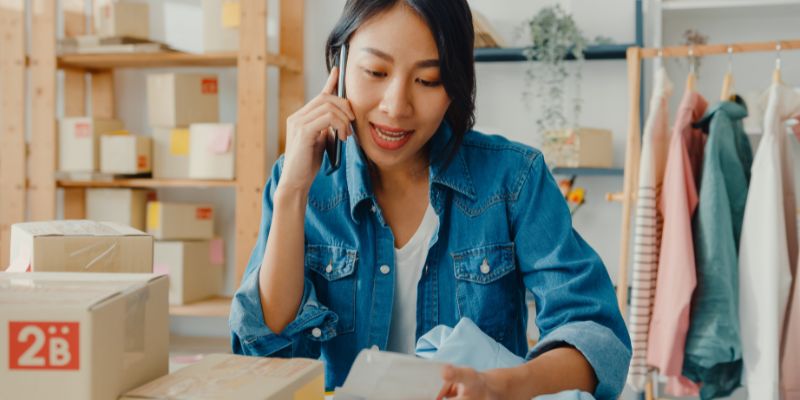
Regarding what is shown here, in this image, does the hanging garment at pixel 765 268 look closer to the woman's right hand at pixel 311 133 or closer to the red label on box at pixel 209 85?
the woman's right hand at pixel 311 133

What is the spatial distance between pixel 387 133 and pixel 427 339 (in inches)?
13.0

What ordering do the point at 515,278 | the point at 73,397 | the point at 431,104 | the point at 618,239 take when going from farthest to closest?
the point at 618,239, the point at 515,278, the point at 431,104, the point at 73,397

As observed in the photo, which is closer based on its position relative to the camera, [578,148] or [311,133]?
[311,133]

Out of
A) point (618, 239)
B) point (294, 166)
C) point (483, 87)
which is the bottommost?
point (618, 239)

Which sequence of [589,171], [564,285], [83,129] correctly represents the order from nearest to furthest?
[564,285] → [589,171] → [83,129]

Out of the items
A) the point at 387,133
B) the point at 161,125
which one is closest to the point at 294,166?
the point at 387,133

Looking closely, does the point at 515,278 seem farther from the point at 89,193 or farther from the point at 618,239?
the point at 89,193

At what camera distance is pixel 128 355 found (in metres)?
0.80

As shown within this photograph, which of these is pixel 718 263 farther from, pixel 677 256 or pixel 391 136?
pixel 391 136

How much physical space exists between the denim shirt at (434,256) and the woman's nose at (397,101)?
17 cm

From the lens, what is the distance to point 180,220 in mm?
3529

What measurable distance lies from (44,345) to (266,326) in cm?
54

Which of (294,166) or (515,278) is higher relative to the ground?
(294,166)

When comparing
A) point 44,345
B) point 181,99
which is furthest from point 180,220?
point 44,345
